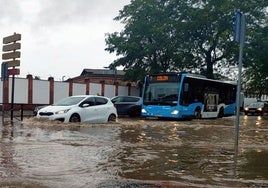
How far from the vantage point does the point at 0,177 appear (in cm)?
694

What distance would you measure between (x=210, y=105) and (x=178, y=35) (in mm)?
11836

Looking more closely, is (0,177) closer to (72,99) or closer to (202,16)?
(72,99)

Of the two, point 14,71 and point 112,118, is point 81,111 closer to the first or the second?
point 112,118

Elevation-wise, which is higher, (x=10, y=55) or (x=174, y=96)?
(x=10, y=55)

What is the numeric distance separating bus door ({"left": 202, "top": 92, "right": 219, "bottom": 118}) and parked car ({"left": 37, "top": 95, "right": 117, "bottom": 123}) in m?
10.6

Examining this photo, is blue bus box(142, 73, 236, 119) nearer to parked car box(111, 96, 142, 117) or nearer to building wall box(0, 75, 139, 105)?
parked car box(111, 96, 142, 117)

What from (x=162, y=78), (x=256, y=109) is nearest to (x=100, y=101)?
(x=162, y=78)

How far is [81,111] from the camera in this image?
19734 mm

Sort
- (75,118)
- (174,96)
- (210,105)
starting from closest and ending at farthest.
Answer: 1. (75,118)
2. (174,96)
3. (210,105)

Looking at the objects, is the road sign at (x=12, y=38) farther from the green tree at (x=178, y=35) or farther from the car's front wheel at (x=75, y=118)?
A: the green tree at (x=178, y=35)

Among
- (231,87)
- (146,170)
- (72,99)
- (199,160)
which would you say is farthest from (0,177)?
(231,87)

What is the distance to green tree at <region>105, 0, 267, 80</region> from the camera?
130 feet

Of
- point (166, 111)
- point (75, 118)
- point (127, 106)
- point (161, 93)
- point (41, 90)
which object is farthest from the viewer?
point (41, 90)

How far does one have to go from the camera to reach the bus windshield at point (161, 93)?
26.6 metres
